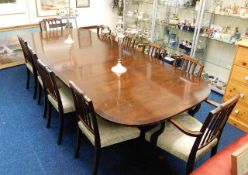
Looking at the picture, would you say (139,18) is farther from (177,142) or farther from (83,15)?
(177,142)

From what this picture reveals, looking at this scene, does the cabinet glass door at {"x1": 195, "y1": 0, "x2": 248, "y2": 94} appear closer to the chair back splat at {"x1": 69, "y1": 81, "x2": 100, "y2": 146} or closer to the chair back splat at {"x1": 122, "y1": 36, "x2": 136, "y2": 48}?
the chair back splat at {"x1": 122, "y1": 36, "x2": 136, "y2": 48}

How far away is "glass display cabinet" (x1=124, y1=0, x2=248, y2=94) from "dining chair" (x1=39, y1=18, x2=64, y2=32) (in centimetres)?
148

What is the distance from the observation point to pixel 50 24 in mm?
3838

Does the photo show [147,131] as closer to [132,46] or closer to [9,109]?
[132,46]

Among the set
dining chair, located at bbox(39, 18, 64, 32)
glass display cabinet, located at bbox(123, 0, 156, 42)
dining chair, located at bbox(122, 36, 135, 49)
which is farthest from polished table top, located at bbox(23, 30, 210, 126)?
glass display cabinet, located at bbox(123, 0, 156, 42)

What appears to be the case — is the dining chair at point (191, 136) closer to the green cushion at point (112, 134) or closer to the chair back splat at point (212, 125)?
the chair back splat at point (212, 125)

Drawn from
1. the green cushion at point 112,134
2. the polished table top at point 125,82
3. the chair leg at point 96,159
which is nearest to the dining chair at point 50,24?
the polished table top at point 125,82

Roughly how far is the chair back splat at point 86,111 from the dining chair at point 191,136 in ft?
1.46

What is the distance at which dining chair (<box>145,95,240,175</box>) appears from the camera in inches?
60.4

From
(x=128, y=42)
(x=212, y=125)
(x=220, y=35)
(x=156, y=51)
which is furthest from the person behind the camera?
(x=220, y=35)

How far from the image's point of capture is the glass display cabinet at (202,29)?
3.22 meters

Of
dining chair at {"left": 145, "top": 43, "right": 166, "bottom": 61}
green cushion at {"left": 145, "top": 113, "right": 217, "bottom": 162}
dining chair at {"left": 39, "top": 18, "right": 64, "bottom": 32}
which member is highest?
dining chair at {"left": 39, "top": 18, "right": 64, "bottom": 32}

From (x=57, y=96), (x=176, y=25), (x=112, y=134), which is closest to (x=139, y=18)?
(x=176, y=25)

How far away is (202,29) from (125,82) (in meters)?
2.06
